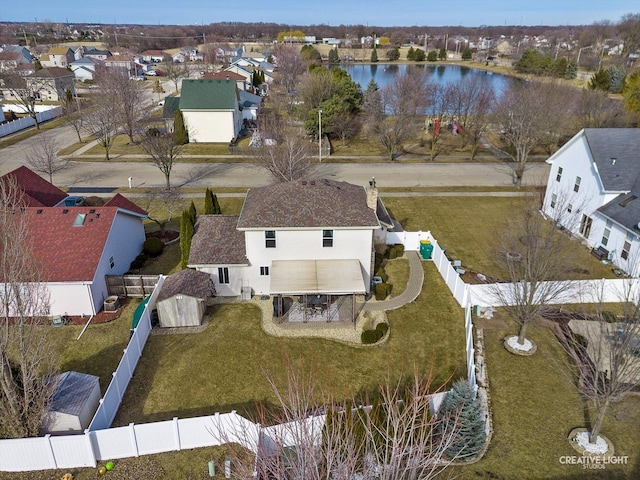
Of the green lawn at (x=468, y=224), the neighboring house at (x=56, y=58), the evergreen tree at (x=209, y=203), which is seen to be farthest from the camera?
the neighboring house at (x=56, y=58)

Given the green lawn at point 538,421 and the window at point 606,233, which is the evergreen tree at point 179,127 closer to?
the window at point 606,233

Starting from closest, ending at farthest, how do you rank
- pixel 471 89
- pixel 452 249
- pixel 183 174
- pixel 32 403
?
pixel 32 403
pixel 452 249
pixel 183 174
pixel 471 89

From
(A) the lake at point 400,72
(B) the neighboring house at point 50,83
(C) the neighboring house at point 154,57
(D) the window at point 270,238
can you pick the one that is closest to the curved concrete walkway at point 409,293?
(D) the window at point 270,238

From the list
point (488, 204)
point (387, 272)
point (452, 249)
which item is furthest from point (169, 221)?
point (488, 204)

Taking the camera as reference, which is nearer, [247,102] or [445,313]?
[445,313]

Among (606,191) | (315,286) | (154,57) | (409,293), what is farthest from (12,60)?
(606,191)

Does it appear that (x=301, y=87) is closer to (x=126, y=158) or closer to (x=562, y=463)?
(x=126, y=158)
